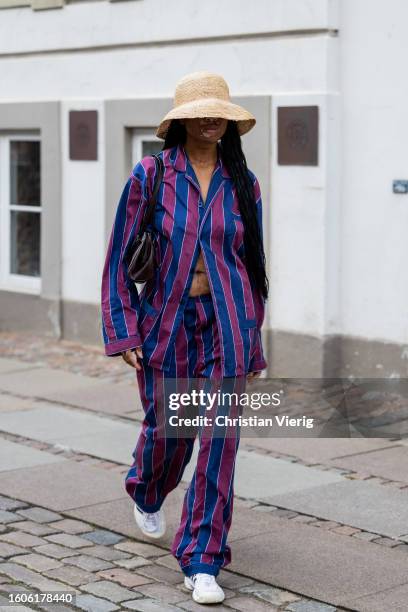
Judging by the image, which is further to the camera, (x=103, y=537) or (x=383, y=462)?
(x=383, y=462)

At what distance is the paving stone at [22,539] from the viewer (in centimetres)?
575

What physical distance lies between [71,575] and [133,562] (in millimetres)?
302

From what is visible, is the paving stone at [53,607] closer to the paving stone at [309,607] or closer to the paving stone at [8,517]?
the paving stone at [309,607]

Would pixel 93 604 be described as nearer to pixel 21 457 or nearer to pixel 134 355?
pixel 134 355

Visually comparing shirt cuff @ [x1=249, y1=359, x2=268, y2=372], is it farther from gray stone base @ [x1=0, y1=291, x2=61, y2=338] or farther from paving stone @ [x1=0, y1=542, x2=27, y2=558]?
gray stone base @ [x1=0, y1=291, x2=61, y2=338]

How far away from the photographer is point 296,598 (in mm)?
5055

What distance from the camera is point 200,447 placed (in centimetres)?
509

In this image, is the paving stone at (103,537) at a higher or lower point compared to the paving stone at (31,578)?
higher

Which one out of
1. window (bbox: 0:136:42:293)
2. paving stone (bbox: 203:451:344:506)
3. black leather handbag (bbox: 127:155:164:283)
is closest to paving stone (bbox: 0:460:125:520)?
paving stone (bbox: 203:451:344:506)

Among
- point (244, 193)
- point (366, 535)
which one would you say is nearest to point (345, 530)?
point (366, 535)

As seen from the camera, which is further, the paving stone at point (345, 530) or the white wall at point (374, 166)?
the white wall at point (374, 166)

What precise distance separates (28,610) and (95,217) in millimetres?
6579

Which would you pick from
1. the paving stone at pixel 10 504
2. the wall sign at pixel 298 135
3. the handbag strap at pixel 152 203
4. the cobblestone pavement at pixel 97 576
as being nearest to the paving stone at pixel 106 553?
the cobblestone pavement at pixel 97 576

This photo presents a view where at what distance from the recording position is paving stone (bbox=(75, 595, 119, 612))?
489 centimetres
